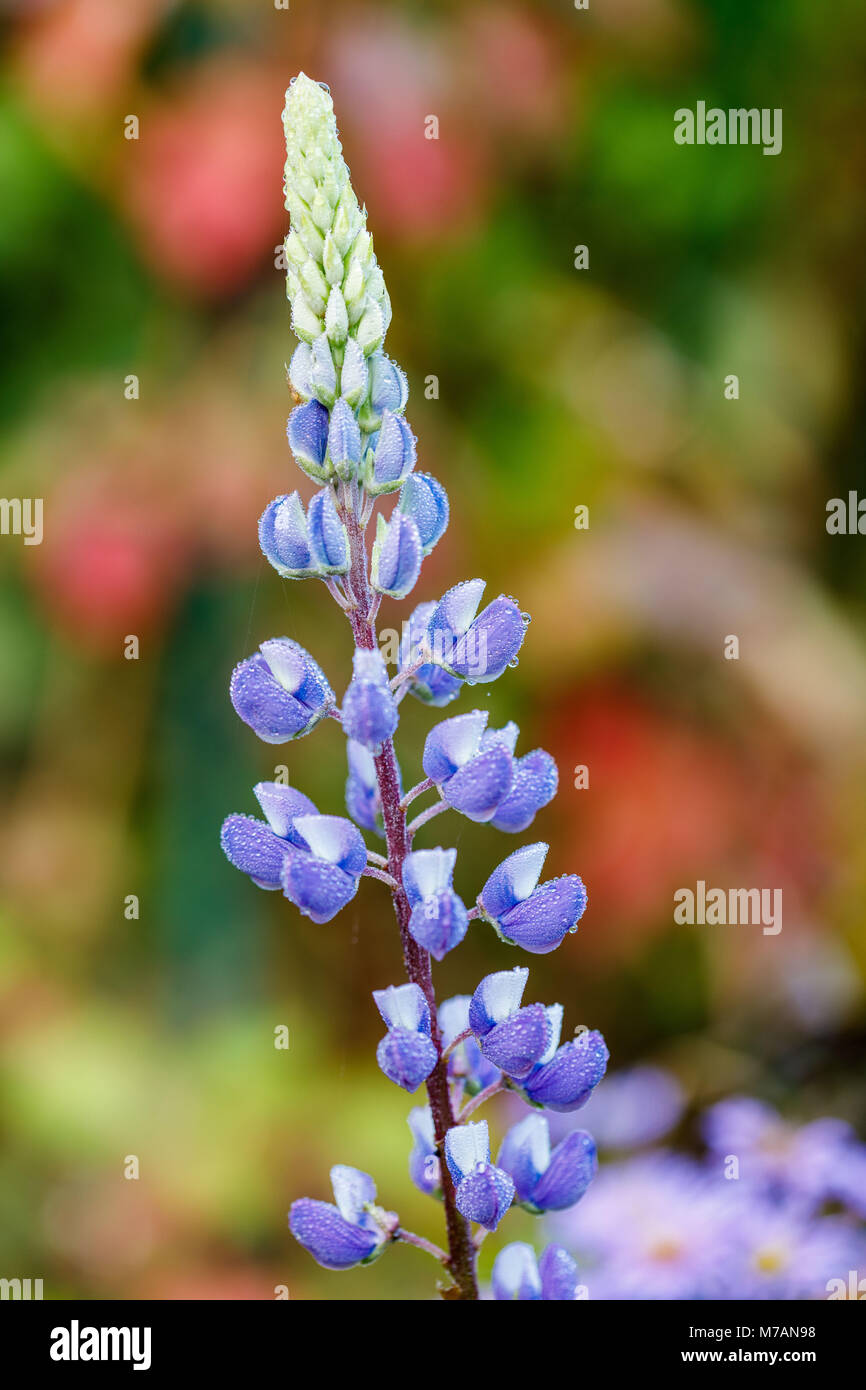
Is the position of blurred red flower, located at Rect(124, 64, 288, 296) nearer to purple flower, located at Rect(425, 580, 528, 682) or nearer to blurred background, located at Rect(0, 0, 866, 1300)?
blurred background, located at Rect(0, 0, 866, 1300)

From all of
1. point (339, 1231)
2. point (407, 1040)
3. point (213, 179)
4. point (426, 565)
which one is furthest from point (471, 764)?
point (213, 179)

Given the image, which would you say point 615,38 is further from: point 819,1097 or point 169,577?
point 819,1097

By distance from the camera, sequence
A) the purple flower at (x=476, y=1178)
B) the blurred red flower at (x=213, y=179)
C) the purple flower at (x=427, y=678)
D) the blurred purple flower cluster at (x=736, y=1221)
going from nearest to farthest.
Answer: the purple flower at (x=476, y=1178) < the purple flower at (x=427, y=678) < the blurred purple flower cluster at (x=736, y=1221) < the blurred red flower at (x=213, y=179)

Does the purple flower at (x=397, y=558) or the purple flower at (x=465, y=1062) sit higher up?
the purple flower at (x=397, y=558)

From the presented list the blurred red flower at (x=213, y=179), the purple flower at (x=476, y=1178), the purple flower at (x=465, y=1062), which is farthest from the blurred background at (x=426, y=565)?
the purple flower at (x=476, y=1178)

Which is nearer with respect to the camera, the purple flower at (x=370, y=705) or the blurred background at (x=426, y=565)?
the purple flower at (x=370, y=705)

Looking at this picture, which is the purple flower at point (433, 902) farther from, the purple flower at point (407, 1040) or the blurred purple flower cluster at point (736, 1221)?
the blurred purple flower cluster at point (736, 1221)

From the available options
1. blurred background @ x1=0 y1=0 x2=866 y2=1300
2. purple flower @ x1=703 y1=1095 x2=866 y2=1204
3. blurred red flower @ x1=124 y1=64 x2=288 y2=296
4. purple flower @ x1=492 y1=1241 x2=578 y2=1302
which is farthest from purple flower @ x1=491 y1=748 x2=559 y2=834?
blurred red flower @ x1=124 y1=64 x2=288 y2=296

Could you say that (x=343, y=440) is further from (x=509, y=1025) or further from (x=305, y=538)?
(x=509, y=1025)
